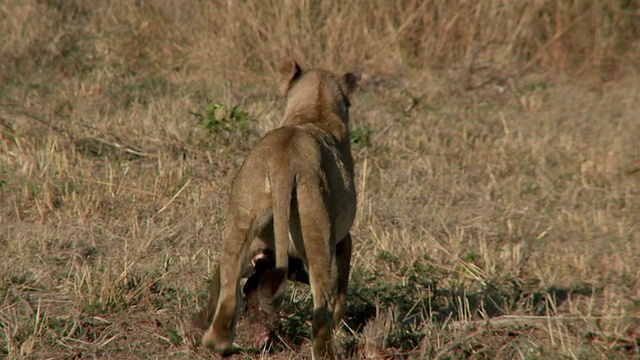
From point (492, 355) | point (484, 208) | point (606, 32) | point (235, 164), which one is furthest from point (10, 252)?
point (606, 32)

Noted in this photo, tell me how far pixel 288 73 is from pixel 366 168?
198cm

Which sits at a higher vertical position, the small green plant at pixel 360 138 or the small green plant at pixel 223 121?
the small green plant at pixel 223 121

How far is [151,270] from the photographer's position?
5051 mm

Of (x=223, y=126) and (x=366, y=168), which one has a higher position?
(x=223, y=126)

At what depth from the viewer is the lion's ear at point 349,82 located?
5.39 meters

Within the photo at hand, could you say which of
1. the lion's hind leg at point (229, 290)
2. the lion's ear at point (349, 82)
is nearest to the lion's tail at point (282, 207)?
the lion's hind leg at point (229, 290)

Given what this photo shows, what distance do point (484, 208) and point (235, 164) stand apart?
6.35ft

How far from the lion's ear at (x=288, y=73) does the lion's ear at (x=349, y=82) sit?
0.92 feet

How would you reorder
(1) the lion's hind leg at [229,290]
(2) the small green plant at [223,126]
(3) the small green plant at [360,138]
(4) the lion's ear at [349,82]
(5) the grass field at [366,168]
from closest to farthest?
(1) the lion's hind leg at [229,290] < (5) the grass field at [366,168] < (4) the lion's ear at [349,82] < (2) the small green plant at [223,126] < (3) the small green plant at [360,138]

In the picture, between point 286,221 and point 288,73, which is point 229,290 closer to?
point 286,221

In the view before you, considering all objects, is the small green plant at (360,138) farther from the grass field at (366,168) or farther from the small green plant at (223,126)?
the small green plant at (223,126)

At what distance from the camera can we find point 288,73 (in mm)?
5441

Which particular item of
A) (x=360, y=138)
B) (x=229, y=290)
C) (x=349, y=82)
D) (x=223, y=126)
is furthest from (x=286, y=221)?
(x=360, y=138)

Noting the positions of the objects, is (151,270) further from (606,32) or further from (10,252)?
(606,32)
